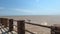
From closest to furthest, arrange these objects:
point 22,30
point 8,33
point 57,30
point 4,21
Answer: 1. point 57,30
2. point 22,30
3. point 8,33
4. point 4,21

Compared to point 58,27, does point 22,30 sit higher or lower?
lower

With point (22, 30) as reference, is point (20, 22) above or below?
above

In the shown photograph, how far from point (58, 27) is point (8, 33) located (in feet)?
14.3

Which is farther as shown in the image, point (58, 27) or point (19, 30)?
point (19, 30)

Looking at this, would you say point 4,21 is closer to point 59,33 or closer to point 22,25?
point 22,25

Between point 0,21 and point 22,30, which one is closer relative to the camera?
point 22,30

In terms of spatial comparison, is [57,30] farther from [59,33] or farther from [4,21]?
[4,21]

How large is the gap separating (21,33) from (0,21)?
646cm

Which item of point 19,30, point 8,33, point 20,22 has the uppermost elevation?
point 20,22

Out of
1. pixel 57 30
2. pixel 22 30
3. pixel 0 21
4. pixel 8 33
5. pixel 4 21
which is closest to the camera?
pixel 57 30

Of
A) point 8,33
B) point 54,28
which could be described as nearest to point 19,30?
point 8,33

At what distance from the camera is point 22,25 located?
4211 millimetres

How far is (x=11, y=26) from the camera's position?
6191mm

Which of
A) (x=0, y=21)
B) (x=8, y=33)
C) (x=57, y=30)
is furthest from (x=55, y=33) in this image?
(x=0, y=21)
